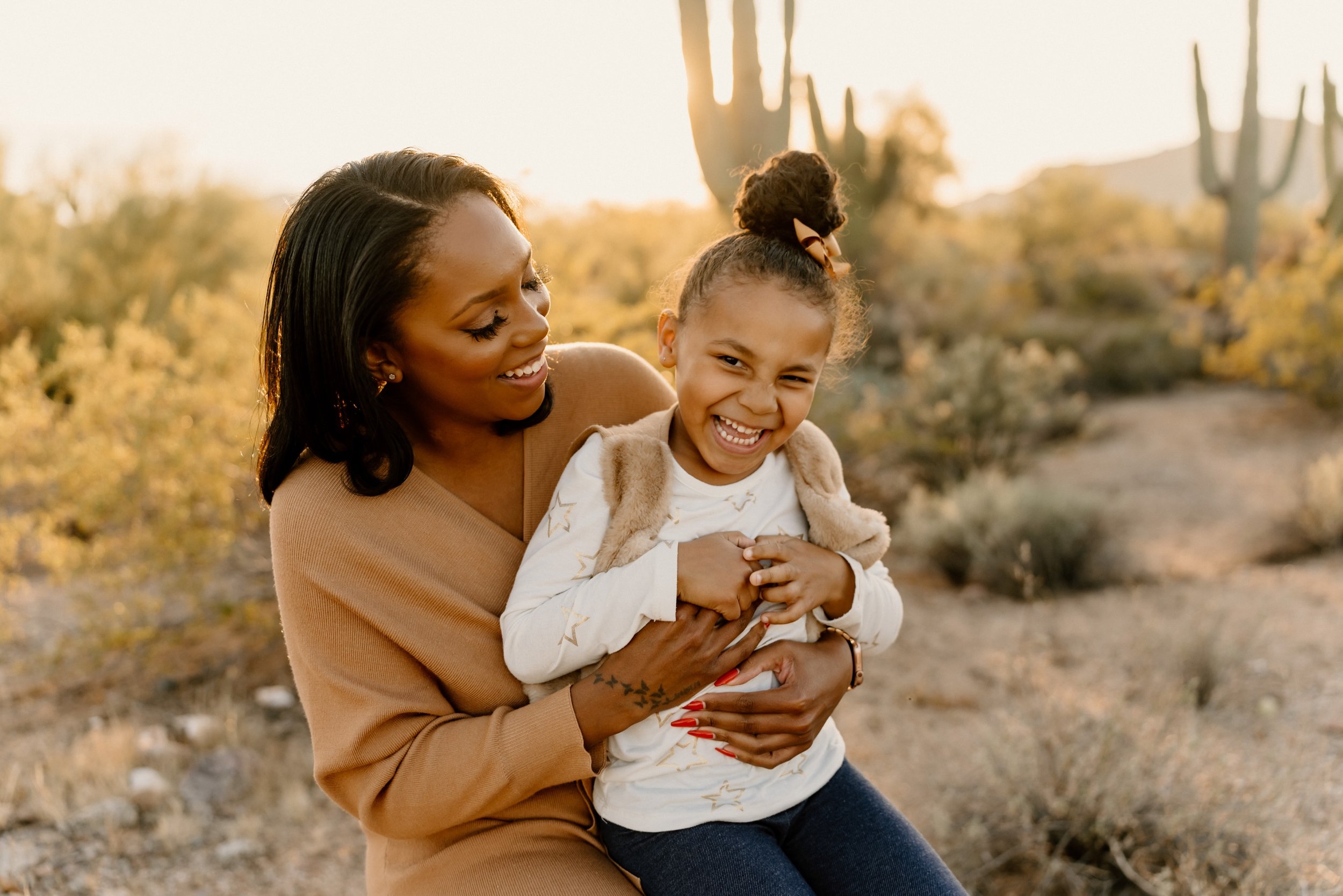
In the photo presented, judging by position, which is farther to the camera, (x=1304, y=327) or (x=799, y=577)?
(x=1304, y=327)

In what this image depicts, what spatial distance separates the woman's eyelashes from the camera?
1.74 meters

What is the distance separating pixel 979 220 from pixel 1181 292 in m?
5.74

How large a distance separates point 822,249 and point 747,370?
29cm

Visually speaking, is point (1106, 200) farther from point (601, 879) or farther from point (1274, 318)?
point (601, 879)

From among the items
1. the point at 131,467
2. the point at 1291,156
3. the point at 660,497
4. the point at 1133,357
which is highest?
the point at 660,497

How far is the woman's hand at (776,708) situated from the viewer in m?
1.69

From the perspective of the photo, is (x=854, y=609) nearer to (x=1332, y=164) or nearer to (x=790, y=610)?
(x=790, y=610)

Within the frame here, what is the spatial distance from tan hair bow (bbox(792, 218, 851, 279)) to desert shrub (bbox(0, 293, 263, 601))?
9.36 feet

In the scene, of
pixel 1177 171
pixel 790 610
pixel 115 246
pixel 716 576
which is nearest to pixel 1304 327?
pixel 790 610

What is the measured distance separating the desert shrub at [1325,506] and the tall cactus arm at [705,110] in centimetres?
440

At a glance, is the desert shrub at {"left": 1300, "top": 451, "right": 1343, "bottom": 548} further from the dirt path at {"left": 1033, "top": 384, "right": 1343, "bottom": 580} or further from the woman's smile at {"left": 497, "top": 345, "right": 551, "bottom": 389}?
the woman's smile at {"left": 497, "top": 345, "right": 551, "bottom": 389}

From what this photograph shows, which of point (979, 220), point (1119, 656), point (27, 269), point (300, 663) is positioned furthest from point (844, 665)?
point (979, 220)

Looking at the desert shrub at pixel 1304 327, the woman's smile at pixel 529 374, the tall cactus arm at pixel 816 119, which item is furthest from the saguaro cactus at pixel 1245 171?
the woman's smile at pixel 529 374

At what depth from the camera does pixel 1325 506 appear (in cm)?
562
